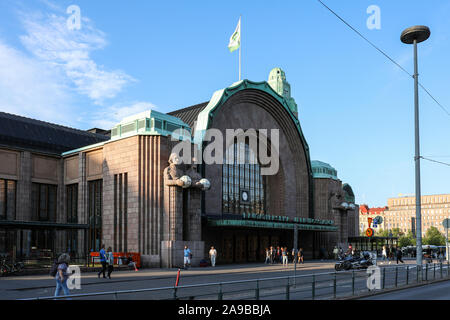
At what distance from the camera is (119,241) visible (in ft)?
118

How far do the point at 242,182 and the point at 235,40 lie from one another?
14535 mm

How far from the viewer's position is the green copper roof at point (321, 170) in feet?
182

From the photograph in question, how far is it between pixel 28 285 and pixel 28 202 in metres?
22.0

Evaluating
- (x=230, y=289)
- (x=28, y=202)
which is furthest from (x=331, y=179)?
(x=230, y=289)

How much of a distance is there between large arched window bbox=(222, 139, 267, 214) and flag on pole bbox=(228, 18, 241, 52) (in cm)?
975

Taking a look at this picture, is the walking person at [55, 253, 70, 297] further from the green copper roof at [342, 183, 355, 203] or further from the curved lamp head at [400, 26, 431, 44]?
the green copper roof at [342, 183, 355, 203]

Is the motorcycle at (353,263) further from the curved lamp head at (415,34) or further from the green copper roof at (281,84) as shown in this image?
the green copper roof at (281,84)

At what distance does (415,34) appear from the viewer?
2072cm

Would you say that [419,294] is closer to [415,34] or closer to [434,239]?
[415,34]

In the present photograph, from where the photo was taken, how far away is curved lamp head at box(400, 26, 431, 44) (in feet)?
66.6

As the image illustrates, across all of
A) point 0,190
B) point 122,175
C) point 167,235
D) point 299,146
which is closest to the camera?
point 167,235

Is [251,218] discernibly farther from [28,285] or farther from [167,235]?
[28,285]

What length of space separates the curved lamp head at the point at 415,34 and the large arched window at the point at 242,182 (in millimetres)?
24794

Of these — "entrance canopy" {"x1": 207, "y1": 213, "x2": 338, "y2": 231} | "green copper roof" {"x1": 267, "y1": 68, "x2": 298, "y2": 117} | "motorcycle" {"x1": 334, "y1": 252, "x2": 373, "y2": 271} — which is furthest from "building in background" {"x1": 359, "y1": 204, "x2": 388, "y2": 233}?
"motorcycle" {"x1": 334, "y1": 252, "x2": 373, "y2": 271}
